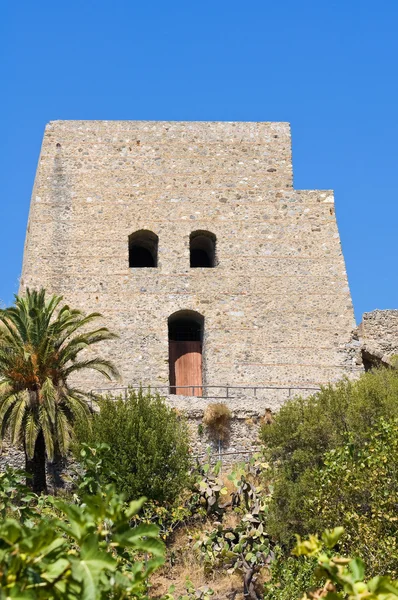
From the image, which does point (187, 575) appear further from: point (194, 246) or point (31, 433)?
point (194, 246)

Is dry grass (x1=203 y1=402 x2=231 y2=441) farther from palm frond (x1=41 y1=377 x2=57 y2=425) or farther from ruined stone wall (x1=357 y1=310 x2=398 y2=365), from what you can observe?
ruined stone wall (x1=357 y1=310 x2=398 y2=365)

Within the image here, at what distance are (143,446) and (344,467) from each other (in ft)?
15.7

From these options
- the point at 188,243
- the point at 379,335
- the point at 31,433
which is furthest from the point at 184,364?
the point at 31,433

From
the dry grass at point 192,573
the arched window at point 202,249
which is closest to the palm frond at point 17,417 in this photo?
the dry grass at point 192,573

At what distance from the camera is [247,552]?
1581 centimetres

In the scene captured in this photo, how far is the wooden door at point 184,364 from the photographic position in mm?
24484

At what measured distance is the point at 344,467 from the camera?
14383 mm

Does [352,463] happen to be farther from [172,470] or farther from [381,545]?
[172,470]

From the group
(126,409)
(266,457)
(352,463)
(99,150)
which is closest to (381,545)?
(352,463)

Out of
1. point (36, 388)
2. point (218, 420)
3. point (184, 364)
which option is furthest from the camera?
point (184, 364)

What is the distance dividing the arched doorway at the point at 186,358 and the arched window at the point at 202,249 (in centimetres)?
176

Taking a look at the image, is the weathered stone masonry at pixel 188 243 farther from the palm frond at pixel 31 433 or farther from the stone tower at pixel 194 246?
the palm frond at pixel 31 433

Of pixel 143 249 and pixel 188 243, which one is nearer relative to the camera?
pixel 188 243

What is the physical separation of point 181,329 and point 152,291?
1891mm
